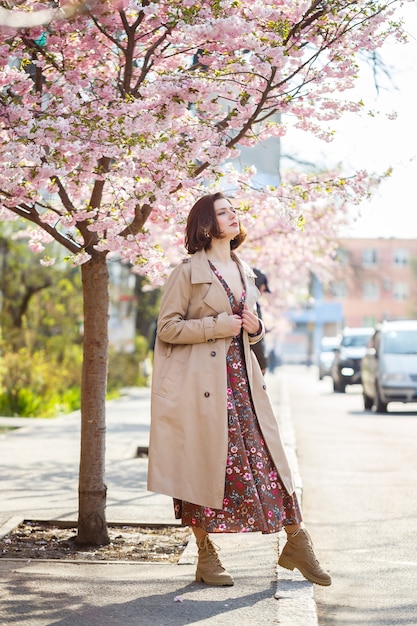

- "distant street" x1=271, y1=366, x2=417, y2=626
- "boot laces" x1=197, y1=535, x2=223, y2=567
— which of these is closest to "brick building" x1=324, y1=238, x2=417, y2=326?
"distant street" x1=271, y1=366, x2=417, y2=626

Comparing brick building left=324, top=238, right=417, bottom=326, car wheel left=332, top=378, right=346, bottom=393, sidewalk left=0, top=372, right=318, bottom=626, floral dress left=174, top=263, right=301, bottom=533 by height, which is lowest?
sidewalk left=0, top=372, right=318, bottom=626

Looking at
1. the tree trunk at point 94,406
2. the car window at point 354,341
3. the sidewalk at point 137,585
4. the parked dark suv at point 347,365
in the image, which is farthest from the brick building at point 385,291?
the tree trunk at point 94,406

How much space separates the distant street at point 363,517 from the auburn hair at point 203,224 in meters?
1.90

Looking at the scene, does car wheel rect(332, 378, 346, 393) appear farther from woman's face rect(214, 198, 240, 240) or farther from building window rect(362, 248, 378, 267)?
building window rect(362, 248, 378, 267)

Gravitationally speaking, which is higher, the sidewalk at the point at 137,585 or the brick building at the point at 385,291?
the brick building at the point at 385,291

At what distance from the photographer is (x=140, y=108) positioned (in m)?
6.79

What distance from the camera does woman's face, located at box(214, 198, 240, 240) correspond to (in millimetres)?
6164

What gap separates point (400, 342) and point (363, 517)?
15535 millimetres

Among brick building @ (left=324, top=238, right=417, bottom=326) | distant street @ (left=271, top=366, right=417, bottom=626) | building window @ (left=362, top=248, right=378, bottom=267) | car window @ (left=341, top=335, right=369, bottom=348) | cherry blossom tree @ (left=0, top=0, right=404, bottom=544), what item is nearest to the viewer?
distant street @ (left=271, top=366, right=417, bottom=626)

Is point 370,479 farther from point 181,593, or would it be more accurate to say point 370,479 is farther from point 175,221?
point 181,593

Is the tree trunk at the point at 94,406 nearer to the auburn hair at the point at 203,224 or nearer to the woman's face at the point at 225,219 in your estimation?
the auburn hair at the point at 203,224

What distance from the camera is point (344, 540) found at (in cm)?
809

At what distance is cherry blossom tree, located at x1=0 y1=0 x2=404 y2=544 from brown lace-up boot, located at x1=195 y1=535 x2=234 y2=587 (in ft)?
4.60

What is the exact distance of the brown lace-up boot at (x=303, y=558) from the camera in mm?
6055
